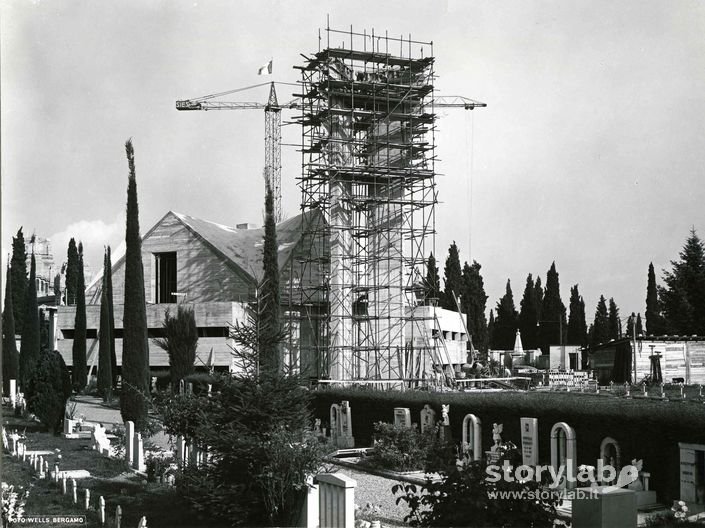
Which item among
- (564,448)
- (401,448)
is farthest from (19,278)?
(564,448)

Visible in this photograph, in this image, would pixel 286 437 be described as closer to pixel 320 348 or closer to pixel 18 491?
pixel 18 491

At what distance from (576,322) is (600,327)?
8.28 feet

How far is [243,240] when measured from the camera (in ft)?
172

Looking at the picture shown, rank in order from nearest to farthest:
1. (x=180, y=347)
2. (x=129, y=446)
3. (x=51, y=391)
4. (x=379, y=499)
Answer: (x=379, y=499) → (x=129, y=446) → (x=51, y=391) → (x=180, y=347)

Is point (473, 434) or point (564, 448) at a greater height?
point (564, 448)

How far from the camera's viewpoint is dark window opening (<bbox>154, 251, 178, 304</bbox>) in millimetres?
50094

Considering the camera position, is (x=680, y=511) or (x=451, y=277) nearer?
(x=680, y=511)

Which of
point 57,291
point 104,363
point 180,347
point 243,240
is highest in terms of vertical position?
point 243,240

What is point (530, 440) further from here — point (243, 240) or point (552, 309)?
point (552, 309)

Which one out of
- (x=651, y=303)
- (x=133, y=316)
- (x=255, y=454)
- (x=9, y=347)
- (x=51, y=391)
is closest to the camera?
(x=255, y=454)

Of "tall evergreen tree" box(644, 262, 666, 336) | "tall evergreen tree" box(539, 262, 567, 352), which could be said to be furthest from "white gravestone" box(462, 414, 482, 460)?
"tall evergreen tree" box(539, 262, 567, 352)

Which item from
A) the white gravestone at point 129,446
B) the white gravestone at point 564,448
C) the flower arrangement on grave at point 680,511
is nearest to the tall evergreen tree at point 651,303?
the white gravestone at point 564,448

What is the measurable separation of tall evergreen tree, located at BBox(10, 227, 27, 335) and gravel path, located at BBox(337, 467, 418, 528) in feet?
110

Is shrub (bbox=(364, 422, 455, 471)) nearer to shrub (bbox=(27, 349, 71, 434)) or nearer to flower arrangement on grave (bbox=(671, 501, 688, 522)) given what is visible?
flower arrangement on grave (bbox=(671, 501, 688, 522))
